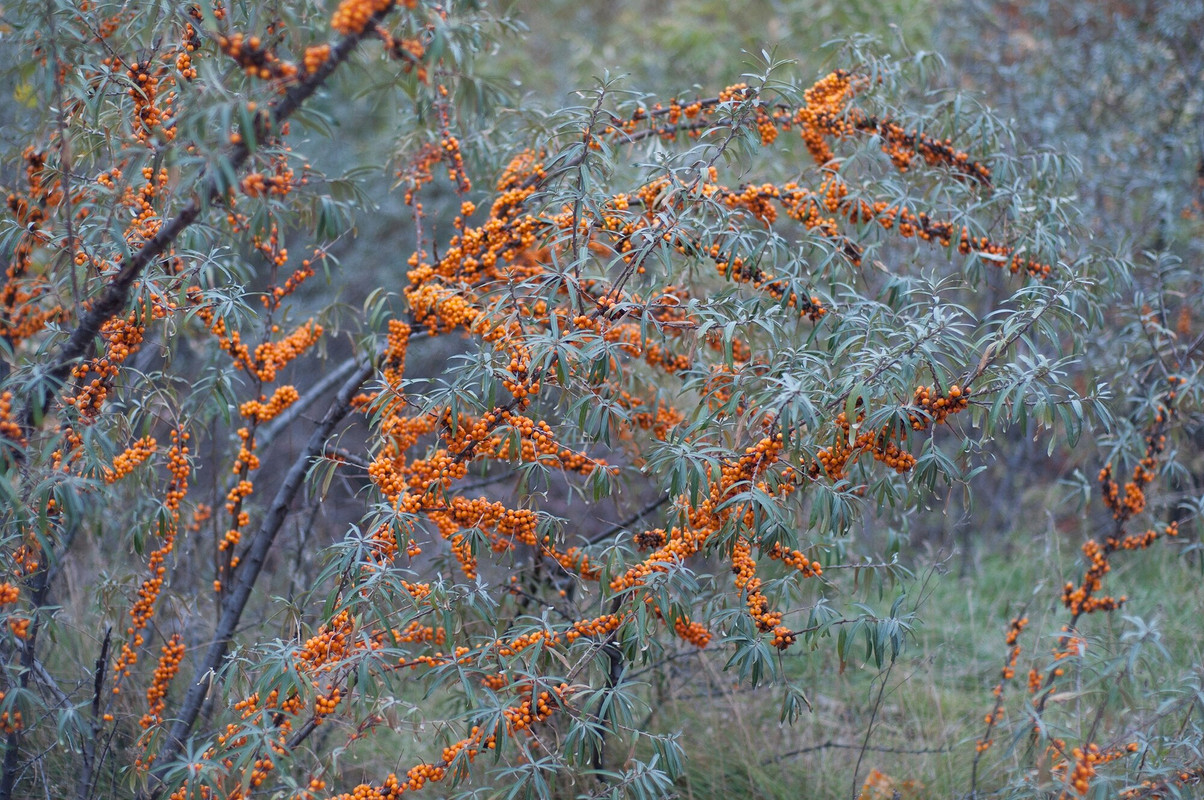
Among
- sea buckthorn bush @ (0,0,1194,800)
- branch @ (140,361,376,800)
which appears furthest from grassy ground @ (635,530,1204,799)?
branch @ (140,361,376,800)

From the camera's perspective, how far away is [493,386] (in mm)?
2035

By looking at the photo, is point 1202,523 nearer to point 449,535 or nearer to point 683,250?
point 683,250

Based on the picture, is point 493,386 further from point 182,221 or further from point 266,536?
point 266,536

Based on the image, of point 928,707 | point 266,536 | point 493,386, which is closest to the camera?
point 493,386

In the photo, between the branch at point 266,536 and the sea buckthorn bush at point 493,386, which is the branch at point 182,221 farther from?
the branch at point 266,536

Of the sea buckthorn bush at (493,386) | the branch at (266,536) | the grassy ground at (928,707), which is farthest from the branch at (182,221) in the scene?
the grassy ground at (928,707)

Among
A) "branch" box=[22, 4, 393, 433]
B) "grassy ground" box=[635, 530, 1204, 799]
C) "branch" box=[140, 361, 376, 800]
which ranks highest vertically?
"branch" box=[22, 4, 393, 433]

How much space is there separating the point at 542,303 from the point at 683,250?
399mm

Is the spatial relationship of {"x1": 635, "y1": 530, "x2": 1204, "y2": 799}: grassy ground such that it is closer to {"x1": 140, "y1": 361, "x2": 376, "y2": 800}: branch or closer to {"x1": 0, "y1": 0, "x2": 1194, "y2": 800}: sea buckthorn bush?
{"x1": 0, "y1": 0, "x2": 1194, "y2": 800}: sea buckthorn bush

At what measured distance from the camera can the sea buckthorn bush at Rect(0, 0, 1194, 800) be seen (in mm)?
1945

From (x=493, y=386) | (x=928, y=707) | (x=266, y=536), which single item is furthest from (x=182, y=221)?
(x=928, y=707)

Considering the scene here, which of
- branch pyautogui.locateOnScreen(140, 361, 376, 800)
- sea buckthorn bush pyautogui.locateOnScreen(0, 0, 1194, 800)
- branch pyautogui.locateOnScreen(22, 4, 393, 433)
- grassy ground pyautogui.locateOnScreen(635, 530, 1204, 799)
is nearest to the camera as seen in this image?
branch pyautogui.locateOnScreen(22, 4, 393, 433)

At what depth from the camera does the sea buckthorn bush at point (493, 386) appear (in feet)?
6.38

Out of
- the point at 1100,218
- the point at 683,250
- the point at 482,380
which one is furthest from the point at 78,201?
the point at 1100,218
